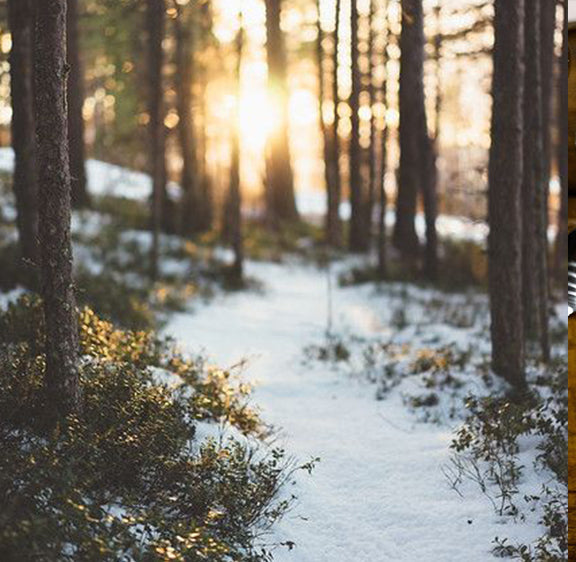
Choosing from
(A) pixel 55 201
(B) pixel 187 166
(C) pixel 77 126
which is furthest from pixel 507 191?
(B) pixel 187 166

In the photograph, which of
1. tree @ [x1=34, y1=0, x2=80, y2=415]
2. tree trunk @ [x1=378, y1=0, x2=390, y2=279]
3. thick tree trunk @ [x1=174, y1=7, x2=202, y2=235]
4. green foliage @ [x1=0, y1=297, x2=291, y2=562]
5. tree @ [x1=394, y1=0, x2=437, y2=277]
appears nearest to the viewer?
green foliage @ [x1=0, y1=297, x2=291, y2=562]

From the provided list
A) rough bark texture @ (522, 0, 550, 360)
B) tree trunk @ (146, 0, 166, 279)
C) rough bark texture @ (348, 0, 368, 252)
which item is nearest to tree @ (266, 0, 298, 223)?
rough bark texture @ (348, 0, 368, 252)

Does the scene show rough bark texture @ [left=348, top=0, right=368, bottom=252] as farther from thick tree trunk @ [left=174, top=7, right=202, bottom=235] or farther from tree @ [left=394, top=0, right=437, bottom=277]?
thick tree trunk @ [left=174, top=7, right=202, bottom=235]

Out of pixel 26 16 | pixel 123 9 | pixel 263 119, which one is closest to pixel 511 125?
pixel 26 16

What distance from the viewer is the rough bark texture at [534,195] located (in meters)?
10.6

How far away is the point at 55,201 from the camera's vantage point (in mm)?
6262

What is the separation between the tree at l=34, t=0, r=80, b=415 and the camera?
20.2 ft

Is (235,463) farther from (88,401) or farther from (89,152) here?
(89,152)

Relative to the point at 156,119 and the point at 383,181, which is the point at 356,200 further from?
the point at 156,119

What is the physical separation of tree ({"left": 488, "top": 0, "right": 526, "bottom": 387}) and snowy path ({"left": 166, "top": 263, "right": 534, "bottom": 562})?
1550mm

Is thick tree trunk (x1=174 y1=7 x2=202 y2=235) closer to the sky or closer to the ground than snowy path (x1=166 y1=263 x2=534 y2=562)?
closer to the sky

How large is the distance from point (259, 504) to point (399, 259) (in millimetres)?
14213

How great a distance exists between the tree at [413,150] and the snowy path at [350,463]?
14.4 ft

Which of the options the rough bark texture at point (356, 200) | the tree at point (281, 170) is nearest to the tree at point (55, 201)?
the rough bark texture at point (356, 200)
